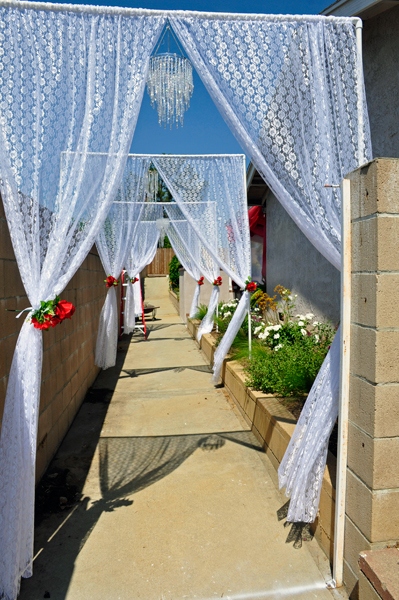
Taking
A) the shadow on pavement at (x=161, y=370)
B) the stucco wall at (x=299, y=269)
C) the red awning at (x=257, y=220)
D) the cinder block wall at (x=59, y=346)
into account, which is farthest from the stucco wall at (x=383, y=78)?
the red awning at (x=257, y=220)

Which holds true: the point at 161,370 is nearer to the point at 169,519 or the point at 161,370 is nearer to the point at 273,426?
the point at 273,426

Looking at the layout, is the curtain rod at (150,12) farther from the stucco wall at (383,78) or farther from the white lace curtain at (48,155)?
the stucco wall at (383,78)

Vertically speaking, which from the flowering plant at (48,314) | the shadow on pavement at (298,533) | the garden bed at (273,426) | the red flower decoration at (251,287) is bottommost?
the shadow on pavement at (298,533)

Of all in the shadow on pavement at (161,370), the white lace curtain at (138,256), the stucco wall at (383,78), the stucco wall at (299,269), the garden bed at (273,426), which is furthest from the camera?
the white lace curtain at (138,256)

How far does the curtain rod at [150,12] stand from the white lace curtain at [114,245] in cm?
305

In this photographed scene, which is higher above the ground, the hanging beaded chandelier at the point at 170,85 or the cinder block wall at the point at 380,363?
the hanging beaded chandelier at the point at 170,85

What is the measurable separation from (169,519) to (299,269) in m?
4.08

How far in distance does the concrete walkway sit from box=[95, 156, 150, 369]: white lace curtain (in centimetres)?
112

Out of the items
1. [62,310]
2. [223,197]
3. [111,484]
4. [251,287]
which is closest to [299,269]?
[251,287]

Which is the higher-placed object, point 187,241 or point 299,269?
point 187,241

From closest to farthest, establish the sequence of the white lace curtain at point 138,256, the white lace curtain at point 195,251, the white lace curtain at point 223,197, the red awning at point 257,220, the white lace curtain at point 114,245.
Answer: the white lace curtain at point 223,197
the white lace curtain at point 114,245
the white lace curtain at point 195,251
the red awning at point 257,220
the white lace curtain at point 138,256

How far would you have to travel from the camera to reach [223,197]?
204 inches

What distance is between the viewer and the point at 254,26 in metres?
2.34

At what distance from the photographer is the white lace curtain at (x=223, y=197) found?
4.99 meters
